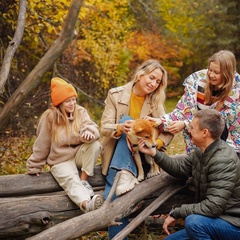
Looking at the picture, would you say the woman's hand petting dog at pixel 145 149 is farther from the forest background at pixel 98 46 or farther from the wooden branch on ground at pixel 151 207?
the forest background at pixel 98 46

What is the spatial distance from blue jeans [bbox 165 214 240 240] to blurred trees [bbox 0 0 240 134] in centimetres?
424

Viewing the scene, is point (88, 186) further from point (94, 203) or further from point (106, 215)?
point (106, 215)

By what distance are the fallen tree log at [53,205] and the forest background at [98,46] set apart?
220cm

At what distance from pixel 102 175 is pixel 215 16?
666 inches

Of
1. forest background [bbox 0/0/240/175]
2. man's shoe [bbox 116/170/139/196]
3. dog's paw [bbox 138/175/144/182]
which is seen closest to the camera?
man's shoe [bbox 116/170/139/196]

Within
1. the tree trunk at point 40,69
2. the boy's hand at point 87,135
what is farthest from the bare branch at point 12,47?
the boy's hand at point 87,135

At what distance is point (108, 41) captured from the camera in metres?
12.9

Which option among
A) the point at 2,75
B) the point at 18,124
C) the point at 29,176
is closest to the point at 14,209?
the point at 29,176

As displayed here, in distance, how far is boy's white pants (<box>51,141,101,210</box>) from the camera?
4.53 meters

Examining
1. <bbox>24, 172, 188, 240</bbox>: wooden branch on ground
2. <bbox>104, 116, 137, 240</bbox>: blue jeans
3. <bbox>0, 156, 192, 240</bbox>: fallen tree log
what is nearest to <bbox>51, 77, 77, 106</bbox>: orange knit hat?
<bbox>104, 116, 137, 240</bbox>: blue jeans

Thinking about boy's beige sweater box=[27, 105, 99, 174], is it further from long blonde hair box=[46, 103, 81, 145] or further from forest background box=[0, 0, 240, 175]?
forest background box=[0, 0, 240, 175]

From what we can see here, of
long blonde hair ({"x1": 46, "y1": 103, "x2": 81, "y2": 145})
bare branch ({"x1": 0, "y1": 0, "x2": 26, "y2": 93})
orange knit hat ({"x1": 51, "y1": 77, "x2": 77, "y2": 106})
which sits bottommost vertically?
long blonde hair ({"x1": 46, "y1": 103, "x2": 81, "y2": 145})

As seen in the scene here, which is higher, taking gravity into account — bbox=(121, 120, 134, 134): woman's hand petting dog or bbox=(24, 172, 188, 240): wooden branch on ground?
bbox=(121, 120, 134, 134): woman's hand petting dog

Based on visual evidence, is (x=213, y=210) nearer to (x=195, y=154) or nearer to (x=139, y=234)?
(x=195, y=154)
